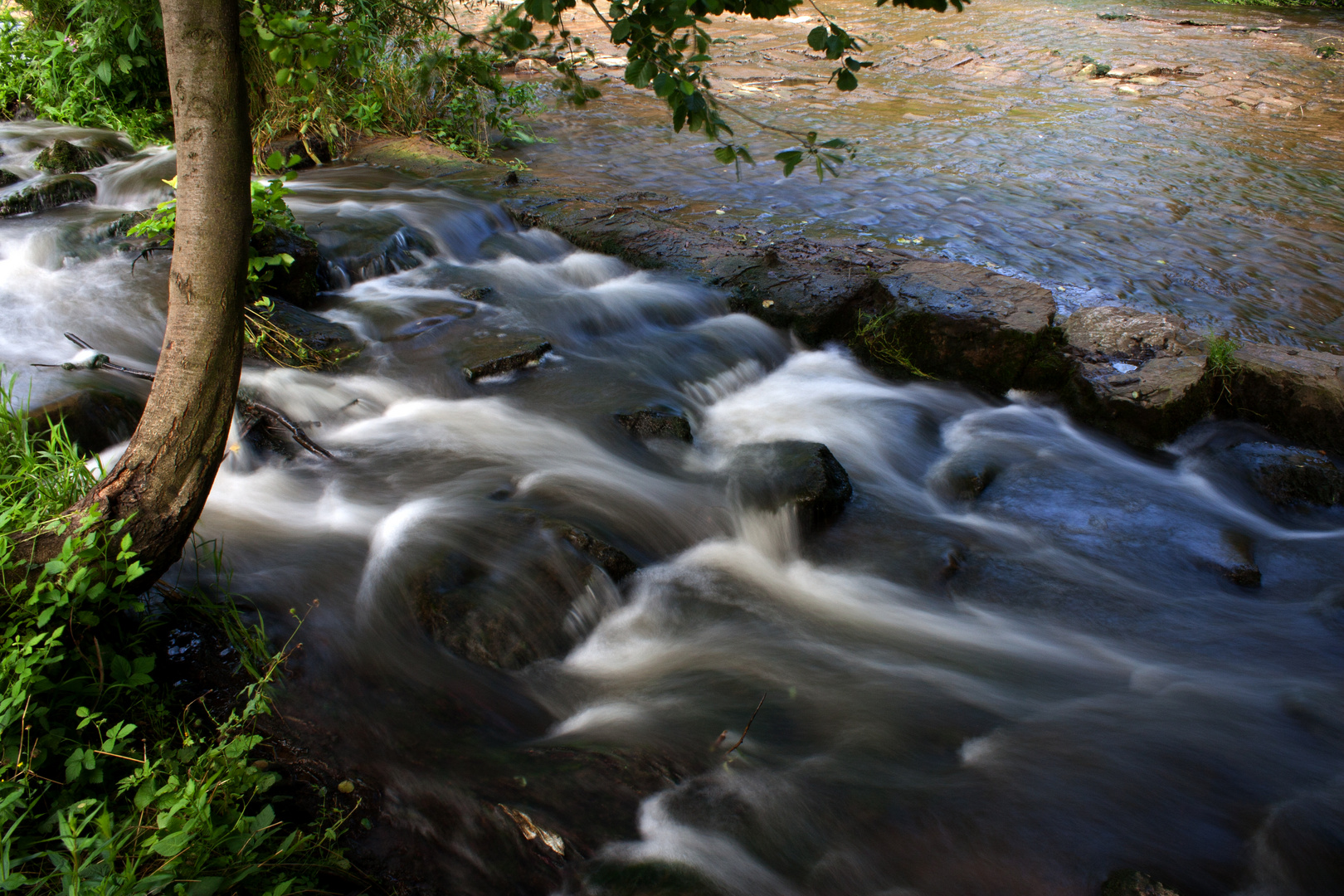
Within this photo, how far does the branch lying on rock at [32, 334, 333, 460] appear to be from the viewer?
4.11 meters

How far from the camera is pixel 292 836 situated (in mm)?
2193

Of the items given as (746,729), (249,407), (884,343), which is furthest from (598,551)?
(884,343)

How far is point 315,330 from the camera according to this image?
5.13 m

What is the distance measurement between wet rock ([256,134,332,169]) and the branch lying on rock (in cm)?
424

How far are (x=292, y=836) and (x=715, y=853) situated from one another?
3.74ft

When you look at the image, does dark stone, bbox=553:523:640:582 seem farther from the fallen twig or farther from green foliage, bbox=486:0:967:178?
green foliage, bbox=486:0:967:178

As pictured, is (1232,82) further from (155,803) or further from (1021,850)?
(155,803)

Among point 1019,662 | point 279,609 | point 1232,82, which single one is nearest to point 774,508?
point 1019,662

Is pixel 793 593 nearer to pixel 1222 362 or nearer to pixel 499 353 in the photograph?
pixel 499 353

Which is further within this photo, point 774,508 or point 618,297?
point 618,297

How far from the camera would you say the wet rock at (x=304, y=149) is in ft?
26.5

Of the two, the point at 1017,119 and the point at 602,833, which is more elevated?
the point at 1017,119

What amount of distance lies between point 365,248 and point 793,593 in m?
4.25

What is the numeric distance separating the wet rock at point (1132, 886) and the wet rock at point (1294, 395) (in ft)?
11.6
